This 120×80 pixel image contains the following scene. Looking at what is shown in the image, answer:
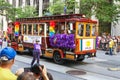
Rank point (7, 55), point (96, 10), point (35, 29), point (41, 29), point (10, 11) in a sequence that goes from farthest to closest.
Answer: point (10, 11)
point (96, 10)
point (35, 29)
point (41, 29)
point (7, 55)

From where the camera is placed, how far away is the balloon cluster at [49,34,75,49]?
16719 mm

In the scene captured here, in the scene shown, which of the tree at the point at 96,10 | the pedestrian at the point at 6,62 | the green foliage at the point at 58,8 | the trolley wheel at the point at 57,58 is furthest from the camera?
the green foliage at the point at 58,8

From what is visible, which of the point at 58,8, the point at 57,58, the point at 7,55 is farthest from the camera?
the point at 58,8

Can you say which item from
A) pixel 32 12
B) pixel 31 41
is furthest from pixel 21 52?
pixel 32 12

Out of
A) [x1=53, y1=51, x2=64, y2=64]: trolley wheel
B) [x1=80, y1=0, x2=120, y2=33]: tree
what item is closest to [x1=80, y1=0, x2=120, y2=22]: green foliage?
[x1=80, y1=0, x2=120, y2=33]: tree

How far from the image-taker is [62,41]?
1739 centimetres

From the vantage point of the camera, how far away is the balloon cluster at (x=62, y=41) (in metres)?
16.7

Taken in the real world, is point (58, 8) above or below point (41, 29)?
above

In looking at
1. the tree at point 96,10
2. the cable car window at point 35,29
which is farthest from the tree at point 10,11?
the cable car window at point 35,29

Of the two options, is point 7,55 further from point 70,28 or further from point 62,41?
point 62,41

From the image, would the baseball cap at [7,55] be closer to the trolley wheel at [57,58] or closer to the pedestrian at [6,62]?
the pedestrian at [6,62]

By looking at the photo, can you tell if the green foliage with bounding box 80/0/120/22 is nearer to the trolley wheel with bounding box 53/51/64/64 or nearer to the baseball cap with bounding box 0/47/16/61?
the trolley wheel with bounding box 53/51/64/64

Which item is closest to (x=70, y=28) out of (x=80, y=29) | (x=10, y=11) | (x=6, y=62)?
(x=80, y=29)

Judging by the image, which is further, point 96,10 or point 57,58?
point 96,10
